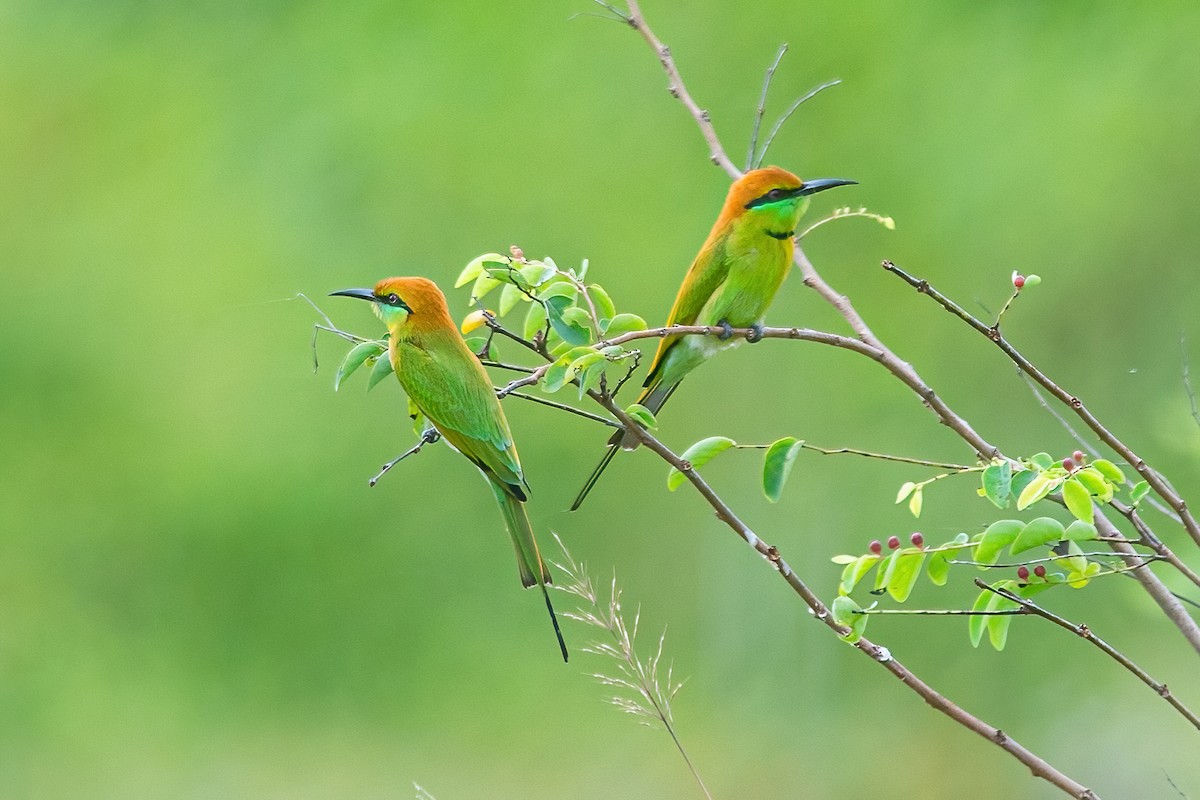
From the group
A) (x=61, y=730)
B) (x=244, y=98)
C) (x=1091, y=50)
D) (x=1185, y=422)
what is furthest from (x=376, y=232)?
(x=1185, y=422)

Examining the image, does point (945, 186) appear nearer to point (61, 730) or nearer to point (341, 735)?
point (341, 735)

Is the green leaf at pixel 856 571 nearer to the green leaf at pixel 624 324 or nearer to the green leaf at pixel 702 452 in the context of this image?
the green leaf at pixel 702 452

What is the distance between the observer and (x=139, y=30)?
621cm

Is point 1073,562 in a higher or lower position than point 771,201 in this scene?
lower

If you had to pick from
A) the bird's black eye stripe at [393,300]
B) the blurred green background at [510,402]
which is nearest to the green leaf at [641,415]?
the bird's black eye stripe at [393,300]

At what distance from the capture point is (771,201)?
1.67 metres

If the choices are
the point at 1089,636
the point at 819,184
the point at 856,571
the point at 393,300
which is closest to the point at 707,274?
the point at 819,184

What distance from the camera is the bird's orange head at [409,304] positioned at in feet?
4.25

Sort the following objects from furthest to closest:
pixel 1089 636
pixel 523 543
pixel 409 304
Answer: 1. pixel 409 304
2. pixel 523 543
3. pixel 1089 636

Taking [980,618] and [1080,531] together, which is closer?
[1080,531]

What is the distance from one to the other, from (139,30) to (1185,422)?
5.50 metres

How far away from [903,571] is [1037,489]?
11 cm

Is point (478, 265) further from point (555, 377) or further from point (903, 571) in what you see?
point (903, 571)

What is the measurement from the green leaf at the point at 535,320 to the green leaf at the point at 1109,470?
1.39ft
